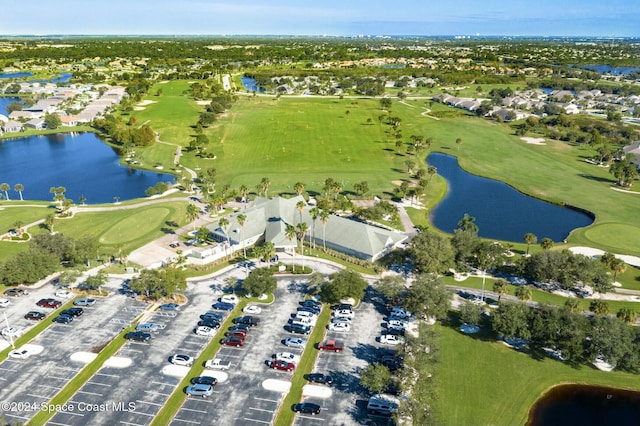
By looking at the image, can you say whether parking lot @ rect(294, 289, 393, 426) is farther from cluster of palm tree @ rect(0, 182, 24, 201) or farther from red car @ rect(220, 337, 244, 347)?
cluster of palm tree @ rect(0, 182, 24, 201)

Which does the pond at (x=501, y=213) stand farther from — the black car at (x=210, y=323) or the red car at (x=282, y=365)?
the black car at (x=210, y=323)

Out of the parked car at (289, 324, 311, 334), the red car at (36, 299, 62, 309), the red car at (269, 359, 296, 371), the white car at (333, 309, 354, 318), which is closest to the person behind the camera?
the red car at (269, 359, 296, 371)

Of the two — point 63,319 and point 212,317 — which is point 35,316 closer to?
point 63,319

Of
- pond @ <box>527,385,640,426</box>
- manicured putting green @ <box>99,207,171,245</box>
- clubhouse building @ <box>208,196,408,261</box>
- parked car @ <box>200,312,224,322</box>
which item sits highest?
clubhouse building @ <box>208,196,408,261</box>

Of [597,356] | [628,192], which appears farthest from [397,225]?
[628,192]

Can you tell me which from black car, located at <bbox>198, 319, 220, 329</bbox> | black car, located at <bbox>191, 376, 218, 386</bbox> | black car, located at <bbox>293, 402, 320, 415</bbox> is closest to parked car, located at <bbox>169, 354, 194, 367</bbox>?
black car, located at <bbox>191, 376, 218, 386</bbox>

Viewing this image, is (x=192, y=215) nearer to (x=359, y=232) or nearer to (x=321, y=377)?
(x=359, y=232)
